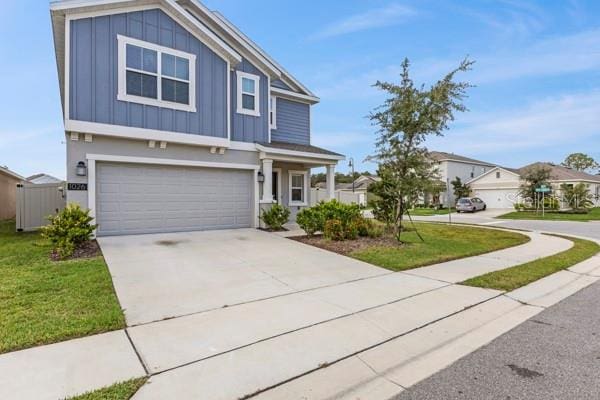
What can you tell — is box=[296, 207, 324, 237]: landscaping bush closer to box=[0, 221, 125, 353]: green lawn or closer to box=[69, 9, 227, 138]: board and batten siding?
box=[69, 9, 227, 138]: board and batten siding

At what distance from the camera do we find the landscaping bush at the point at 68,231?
711 centimetres

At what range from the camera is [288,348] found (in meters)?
3.31

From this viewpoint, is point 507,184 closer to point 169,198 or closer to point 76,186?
point 169,198

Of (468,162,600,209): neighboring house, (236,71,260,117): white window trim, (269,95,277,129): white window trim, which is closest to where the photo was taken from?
(236,71,260,117): white window trim

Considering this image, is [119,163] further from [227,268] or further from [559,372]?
[559,372]

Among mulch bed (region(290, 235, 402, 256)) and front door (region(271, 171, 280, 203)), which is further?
front door (region(271, 171, 280, 203))

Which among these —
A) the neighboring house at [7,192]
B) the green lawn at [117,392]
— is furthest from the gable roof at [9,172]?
the green lawn at [117,392]

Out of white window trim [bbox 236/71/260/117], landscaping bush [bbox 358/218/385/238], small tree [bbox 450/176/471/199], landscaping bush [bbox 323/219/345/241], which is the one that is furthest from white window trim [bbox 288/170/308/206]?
small tree [bbox 450/176/471/199]

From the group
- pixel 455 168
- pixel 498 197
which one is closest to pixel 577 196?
pixel 498 197

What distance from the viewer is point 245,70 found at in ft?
40.0

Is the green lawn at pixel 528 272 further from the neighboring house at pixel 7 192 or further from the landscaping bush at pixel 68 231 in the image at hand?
the neighboring house at pixel 7 192

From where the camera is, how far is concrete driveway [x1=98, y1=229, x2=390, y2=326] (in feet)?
15.3

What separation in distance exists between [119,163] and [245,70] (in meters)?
5.74

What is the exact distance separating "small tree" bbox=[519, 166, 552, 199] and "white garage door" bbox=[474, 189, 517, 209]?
537 centimetres
